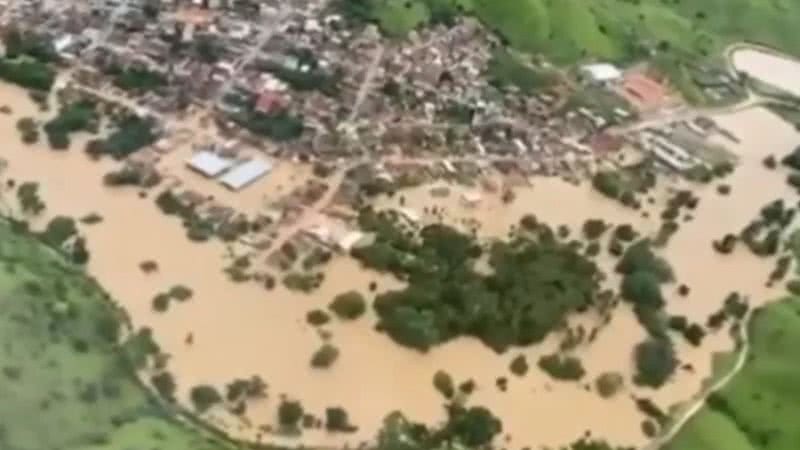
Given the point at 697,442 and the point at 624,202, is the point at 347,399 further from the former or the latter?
the point at 624,202

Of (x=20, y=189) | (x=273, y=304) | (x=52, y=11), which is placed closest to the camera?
(x=273, y=304)

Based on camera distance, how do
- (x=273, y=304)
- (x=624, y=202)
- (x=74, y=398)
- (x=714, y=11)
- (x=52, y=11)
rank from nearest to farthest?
(x=74, y=398) → (x=273, y=304) → (x=624, y=202) → (x=52, y=11) → (x=714, y=11)

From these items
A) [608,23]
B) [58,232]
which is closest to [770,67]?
[608,23]

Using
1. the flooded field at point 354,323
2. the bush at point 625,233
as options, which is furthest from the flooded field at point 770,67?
the bush at point 625,233

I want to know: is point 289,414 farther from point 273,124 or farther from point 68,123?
point 68,123

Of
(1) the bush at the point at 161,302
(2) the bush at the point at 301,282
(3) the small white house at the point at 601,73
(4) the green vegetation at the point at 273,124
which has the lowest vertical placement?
(1) the bush at the point at 161,302

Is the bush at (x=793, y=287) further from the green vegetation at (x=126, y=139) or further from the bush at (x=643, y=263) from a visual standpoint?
the green vegetation at (x=126, y=139)

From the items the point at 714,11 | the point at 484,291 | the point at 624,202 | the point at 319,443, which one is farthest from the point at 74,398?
the point at 714,11
